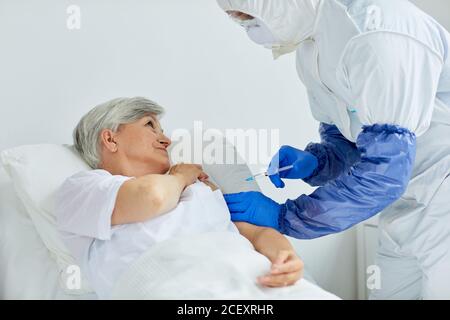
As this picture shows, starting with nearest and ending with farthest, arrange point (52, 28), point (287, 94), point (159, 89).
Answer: point (52, 28) < point (159, 89) < point (287, 94)

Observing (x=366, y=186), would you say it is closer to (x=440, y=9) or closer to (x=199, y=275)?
(x=199, y=275)

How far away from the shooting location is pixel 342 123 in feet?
5.28

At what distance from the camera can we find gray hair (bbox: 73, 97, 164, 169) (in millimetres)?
1604

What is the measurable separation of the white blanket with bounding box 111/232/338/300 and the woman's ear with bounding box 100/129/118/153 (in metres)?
0.42

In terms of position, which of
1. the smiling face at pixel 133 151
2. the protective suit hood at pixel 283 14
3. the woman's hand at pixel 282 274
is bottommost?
the woman's hand at pixel 282 274

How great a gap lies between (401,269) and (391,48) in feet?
2.37

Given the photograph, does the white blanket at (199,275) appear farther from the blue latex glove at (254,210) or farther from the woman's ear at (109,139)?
the woman's ear at (109,139)

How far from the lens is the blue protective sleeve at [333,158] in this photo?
1.80 m

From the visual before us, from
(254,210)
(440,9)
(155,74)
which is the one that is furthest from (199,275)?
(440,9)

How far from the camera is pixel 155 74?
2.01m

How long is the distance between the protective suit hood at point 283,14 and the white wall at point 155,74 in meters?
0.50

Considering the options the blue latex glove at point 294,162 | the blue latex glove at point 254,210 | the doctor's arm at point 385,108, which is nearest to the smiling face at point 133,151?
the blue latex glove at point 254,210
